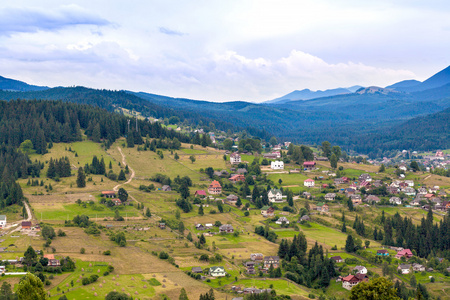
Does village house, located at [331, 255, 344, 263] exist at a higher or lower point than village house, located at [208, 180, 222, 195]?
lower

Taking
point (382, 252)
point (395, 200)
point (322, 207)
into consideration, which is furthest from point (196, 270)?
point (395, 200)

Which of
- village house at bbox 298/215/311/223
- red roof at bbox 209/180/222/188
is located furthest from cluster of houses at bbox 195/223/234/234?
red roof at bbox 209/180/222/188

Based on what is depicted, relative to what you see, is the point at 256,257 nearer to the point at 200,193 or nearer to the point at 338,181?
the point at 200,193

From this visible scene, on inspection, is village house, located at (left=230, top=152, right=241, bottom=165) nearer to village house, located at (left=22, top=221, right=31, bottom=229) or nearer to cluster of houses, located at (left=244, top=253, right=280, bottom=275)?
cluster of houses, located at (left=244, top=253, right=280, bottom=275)

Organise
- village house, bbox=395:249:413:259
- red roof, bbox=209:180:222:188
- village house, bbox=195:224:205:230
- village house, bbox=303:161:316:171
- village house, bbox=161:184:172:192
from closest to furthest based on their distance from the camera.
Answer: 1. village house, bbox=395:249:413:259
2. village house, bbox=195:224:205:230
3. village house, bbox=161:184:172:192
4. red roof, bbox=209:180:222:188
5. village house, bbox=303:161:316:171

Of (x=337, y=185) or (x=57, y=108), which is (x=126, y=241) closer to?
(x=337, y=185)

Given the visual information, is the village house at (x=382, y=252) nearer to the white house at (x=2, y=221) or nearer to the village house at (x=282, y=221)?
the village house at (x=282, y=221)
